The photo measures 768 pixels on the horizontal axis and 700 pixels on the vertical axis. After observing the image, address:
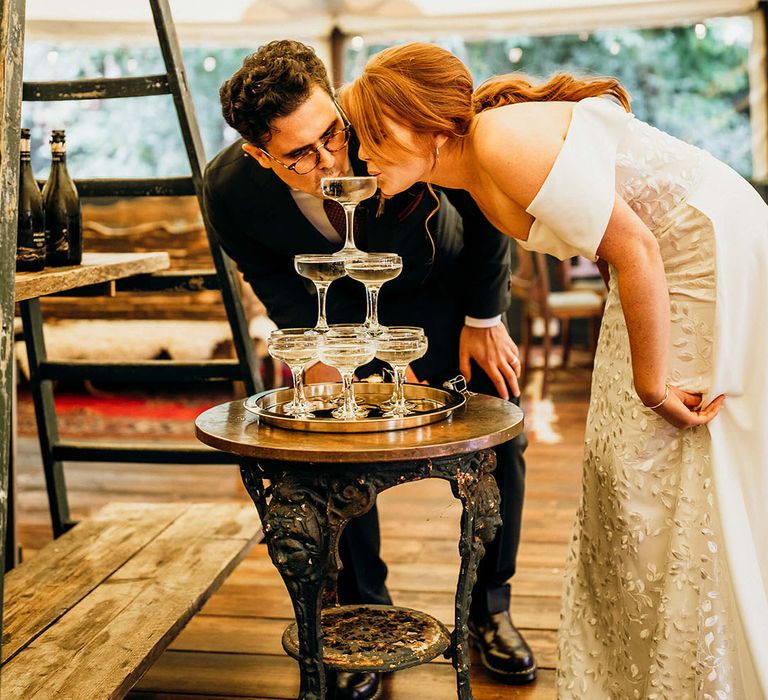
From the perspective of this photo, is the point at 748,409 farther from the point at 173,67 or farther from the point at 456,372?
the point at 173,67

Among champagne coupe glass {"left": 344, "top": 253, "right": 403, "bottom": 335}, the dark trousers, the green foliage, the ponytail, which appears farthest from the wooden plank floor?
the green foliage

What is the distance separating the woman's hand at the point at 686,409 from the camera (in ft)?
5.46

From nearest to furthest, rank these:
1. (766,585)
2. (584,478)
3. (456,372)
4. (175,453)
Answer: (766,585)
(584,478)
(456,372)
(175,453)

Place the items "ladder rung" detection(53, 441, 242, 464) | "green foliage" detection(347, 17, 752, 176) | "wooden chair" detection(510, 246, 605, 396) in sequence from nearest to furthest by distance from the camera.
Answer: "ladder rung" detection(53, 441, 242, 464), "wooden chair" detection(510, 246, 605, 396), "green foliage" detection(347, 17, 752, 176)

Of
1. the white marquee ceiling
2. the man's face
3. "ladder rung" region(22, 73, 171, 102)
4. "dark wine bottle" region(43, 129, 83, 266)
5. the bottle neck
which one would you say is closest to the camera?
the man's face

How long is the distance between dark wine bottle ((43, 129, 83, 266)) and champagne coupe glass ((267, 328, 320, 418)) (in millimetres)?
712

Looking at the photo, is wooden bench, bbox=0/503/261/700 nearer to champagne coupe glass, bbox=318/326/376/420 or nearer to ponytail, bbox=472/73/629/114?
champagne coupe glass, bbox=318/326/376/420

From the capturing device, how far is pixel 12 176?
151 centimetres

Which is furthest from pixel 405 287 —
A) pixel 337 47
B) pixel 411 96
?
pixel 337 47

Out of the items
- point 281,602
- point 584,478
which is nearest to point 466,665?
point 584,478

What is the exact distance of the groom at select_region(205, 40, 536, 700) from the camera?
7.07 feet

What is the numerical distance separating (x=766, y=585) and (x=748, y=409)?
303mm

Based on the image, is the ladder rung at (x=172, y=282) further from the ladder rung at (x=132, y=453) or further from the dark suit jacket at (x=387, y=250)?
the ladder rung at (x=132, y=453)

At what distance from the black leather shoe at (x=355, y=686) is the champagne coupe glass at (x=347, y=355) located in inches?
27.1
